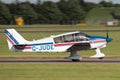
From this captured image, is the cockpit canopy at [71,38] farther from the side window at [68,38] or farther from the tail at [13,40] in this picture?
the tail at [13,40]

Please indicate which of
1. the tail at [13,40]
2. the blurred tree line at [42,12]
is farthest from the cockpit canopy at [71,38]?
the blurred tree line at [42,12]

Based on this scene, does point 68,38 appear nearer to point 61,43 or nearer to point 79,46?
point 61,43

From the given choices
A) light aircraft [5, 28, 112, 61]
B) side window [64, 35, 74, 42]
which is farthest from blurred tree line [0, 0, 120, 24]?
side window [64, 35, 74, 42]

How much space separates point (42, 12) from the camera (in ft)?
506

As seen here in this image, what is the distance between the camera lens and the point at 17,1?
15775cm

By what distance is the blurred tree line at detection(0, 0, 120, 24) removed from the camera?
14500cm
